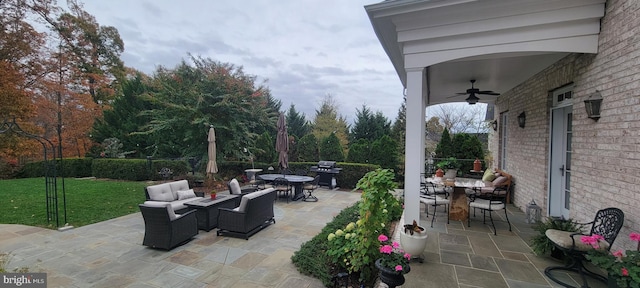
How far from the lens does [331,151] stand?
471 inches

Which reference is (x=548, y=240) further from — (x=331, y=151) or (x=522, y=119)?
(x=331, y=151)

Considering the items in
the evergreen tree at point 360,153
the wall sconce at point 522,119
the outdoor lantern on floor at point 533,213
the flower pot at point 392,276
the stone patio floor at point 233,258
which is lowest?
the stone patio floor at point 233,258

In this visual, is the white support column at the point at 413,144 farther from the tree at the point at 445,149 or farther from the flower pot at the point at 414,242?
the tree at the point at 445,149

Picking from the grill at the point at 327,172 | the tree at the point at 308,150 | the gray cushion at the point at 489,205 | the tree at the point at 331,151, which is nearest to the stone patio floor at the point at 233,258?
the gray cushion at the point at 489,205

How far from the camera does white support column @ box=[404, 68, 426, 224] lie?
3330 mm

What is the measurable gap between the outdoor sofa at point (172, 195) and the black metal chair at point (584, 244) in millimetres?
5901

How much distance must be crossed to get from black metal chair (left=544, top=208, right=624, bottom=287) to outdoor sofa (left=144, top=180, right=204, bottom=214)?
5.90 m

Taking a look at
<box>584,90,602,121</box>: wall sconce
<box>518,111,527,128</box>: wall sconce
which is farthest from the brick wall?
<box>518,111,527,128</box>: wall sconce

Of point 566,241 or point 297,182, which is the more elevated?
point 566,241

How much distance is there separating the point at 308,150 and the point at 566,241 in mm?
10136

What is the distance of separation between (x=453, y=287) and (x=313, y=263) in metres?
1.63

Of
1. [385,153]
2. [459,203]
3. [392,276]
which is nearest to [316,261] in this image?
[392,276]

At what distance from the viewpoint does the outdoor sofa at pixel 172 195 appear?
552 cm

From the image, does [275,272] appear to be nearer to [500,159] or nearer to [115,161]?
[500,159]
